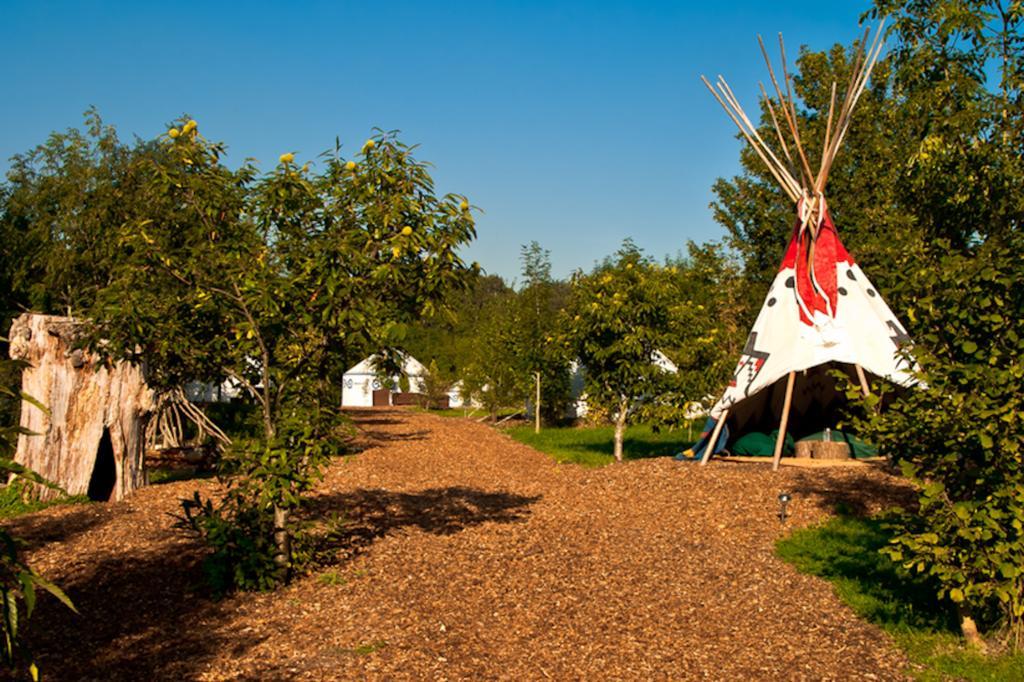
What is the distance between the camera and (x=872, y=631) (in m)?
7.35

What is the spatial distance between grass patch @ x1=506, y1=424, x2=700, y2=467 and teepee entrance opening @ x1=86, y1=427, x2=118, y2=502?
9.55 meters

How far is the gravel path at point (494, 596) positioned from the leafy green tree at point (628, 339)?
4.60 metres

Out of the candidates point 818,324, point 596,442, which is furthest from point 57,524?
point 596,442

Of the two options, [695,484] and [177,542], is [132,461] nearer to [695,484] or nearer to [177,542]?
[177,542]

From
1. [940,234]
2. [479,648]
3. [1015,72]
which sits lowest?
[479,648]

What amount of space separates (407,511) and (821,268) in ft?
27.3

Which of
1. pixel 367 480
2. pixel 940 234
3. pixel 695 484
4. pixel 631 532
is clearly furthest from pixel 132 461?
pixel 940 234

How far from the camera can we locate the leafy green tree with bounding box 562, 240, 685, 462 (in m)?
18.1

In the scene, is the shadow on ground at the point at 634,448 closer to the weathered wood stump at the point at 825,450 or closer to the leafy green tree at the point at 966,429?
the weathered wood stump at the point at 825,450

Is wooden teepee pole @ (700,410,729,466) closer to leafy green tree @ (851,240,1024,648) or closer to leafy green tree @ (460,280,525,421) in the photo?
leafy green tree @ (851,240,1024,648)

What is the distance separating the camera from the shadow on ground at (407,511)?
10625 millimetres

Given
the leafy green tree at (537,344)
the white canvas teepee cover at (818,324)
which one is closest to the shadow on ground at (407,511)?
the white canvas teepee cover at (818,324)

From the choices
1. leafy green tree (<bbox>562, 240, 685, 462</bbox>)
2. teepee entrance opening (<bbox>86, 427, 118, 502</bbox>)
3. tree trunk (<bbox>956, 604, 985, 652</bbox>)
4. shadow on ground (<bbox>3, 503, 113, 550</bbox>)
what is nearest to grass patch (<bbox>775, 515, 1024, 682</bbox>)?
tree trunk (<bbox>956, 604, 985, 652</bbox>)

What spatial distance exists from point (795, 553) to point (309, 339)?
5859mm
